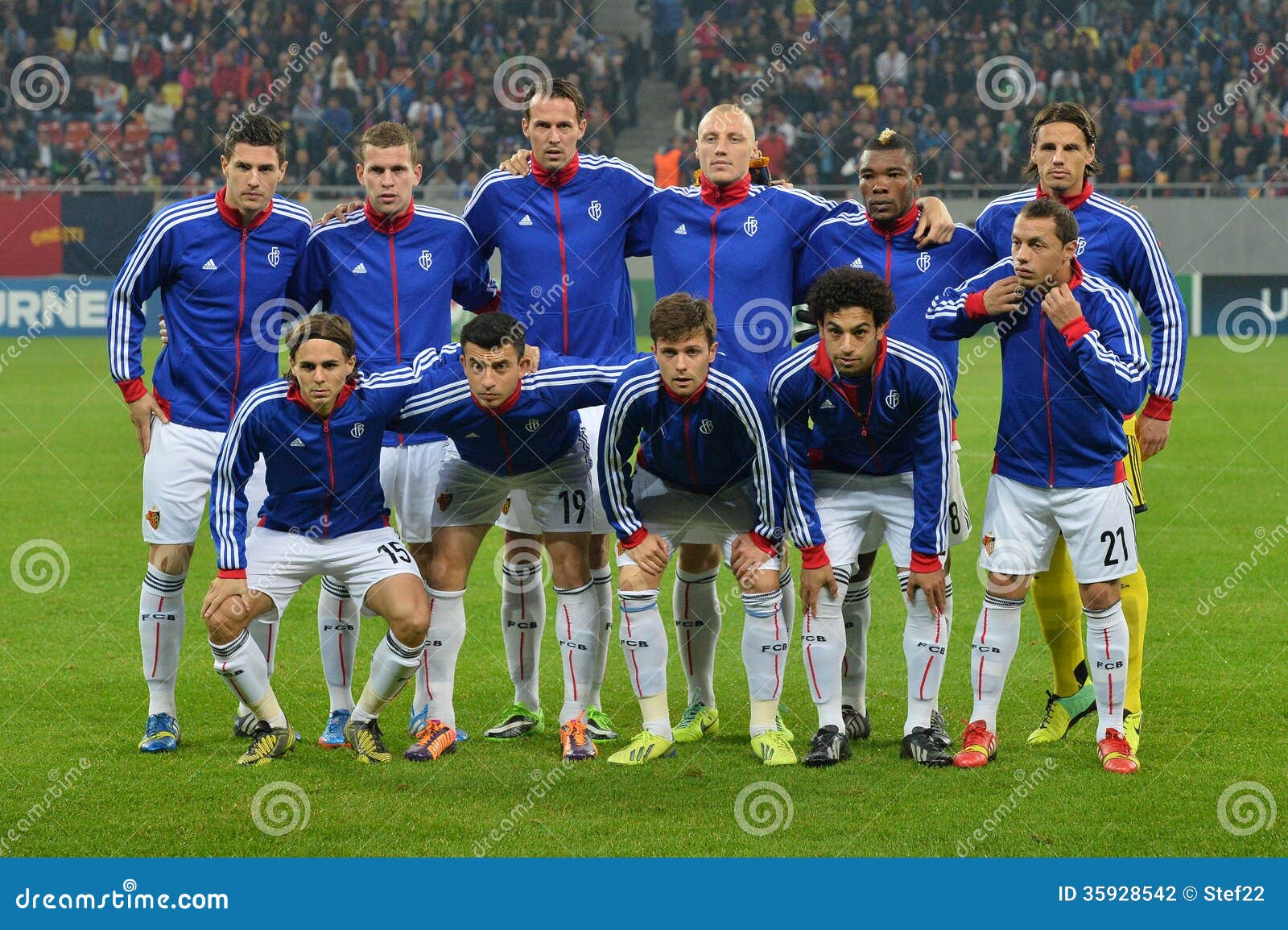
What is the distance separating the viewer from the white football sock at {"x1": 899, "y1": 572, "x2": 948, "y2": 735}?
5.12 m

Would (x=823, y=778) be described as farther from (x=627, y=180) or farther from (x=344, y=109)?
(x=344, y=109)

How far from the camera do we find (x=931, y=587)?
5000mm

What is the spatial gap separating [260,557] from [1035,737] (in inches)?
113

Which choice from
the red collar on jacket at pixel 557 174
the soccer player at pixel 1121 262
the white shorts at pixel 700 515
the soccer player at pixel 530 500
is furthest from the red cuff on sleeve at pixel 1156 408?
the red collar on jacket at pixel 557 174

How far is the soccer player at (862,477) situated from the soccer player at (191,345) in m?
2.02

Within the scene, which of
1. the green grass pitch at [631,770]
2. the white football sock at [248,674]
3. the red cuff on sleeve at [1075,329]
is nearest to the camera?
the green grass pitch at [631,770]

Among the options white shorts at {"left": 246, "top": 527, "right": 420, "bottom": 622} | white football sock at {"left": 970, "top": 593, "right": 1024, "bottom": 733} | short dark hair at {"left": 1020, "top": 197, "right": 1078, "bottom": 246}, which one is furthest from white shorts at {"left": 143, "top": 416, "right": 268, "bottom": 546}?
short dark hair at {"left": 1020, "top": 197, "right": 1078, "bottom": 246}

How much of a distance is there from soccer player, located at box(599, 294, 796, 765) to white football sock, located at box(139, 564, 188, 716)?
1695 millimetres

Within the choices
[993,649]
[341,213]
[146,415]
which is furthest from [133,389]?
[993,649]

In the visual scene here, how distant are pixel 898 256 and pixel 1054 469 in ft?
3.22

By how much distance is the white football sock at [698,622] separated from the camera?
18.3ft

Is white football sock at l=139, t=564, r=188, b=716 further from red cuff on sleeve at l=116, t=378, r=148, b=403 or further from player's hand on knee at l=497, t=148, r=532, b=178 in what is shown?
player's hand on knee at l=497, t=148, r=532, b=178

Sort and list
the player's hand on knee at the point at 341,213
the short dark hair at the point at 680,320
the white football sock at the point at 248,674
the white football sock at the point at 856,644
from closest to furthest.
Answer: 1. the short dark hair at the point at 680,320
2. the white football sock at the point at 248,674
3. the white football sock at the point at 856,644
4. the player's hand on knee at the point at 341,213

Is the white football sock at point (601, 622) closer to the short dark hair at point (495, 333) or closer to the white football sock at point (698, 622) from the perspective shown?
Answer: the white football sock at point (698, 622)
